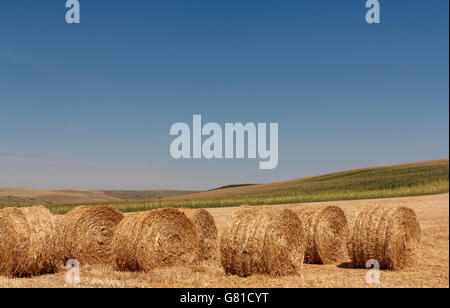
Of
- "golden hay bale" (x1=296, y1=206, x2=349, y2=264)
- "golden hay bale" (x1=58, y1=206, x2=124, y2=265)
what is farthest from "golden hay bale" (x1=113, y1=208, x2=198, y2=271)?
"golden hay bale" (x1=296, y1=206, x2=349, y2=264)

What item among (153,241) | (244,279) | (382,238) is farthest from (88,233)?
(382,238)

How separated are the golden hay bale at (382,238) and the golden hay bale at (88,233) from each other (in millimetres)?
6616

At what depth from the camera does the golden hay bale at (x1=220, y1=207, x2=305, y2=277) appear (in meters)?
11.0

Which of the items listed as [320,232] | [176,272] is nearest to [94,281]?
[176,272]

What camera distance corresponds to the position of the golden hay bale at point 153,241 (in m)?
11.8

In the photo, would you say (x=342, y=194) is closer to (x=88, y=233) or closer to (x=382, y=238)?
(x=382, y=238)

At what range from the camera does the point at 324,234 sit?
581 inches

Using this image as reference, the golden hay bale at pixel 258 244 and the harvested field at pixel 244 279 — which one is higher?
the golden hay bale at pixel 258 244

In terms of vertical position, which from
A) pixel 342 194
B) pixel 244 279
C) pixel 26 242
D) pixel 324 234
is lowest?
pixel 244 279

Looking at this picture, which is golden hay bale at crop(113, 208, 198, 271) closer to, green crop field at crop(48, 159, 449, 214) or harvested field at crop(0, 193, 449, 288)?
harvested field at crop(0, 193, 449, 288)

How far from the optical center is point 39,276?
11906mm

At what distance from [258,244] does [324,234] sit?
14.4ft

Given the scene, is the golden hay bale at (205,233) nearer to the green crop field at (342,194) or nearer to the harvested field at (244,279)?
the harvested field at (244,279)

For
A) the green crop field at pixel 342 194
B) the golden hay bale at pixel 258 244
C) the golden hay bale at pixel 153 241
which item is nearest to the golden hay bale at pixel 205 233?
the golden hay bale at pixel 153 241
